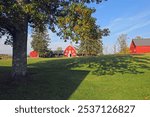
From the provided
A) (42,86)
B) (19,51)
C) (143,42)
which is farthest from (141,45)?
(42,86)

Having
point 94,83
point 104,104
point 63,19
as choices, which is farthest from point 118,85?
point 104,104

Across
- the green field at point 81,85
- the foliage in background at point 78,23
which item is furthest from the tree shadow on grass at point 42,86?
the foliage in background at point 78,23

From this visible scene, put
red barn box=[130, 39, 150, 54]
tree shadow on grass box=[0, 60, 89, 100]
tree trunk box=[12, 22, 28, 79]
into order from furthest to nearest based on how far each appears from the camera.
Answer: red barn box=[130, 39, 150, 54], tree trunk box=[12, 22, 28, 79], tree shadow on grass box=[0, 60, 89, 100]

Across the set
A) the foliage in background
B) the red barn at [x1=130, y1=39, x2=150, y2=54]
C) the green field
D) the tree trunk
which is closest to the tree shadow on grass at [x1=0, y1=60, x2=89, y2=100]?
the green field

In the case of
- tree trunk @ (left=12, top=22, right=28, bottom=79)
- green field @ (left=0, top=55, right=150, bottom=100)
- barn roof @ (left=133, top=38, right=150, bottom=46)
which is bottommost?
green field @ (left=0, top=55, right=150, bottom=100)

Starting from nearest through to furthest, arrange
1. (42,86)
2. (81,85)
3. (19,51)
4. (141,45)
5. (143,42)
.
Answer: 1. (42,86)
2. (81,85)
3. (19,51)
4. (141,45)
5. (143,42)

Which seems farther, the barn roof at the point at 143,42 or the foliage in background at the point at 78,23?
the barn roof at the point at 143,42

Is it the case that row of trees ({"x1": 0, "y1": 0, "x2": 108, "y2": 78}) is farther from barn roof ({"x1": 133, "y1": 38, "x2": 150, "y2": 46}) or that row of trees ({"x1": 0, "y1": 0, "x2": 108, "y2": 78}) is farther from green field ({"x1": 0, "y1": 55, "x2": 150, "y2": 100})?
barn roof ({"x1": 133, "y1": 38, "x2": 150, "y2": 46})

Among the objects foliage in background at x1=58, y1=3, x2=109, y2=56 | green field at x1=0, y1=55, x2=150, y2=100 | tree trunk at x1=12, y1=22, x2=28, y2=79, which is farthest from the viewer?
tree trunk at x1=12, y1=22, x2=28, y2=79

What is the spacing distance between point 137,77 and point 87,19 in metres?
5.35

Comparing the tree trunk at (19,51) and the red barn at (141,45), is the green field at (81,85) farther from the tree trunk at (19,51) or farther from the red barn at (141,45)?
the red barn at (141,45)

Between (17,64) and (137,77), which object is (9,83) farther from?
(137,77)

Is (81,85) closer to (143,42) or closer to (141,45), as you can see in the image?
(141,45)

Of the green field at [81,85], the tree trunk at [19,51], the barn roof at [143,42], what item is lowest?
the green field at [81,85]
